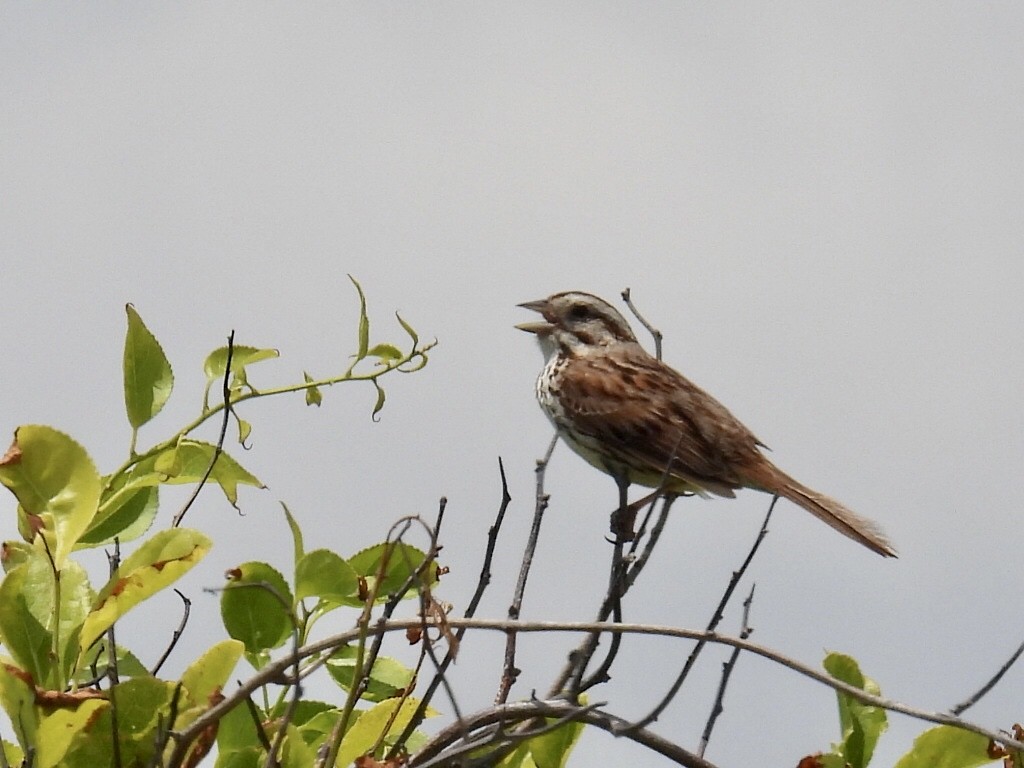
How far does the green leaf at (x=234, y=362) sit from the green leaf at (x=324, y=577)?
0.56 m

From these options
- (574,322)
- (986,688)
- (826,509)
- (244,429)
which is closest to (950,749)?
(986,688)

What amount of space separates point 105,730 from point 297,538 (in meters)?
0.69

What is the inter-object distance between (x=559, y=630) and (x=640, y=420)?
4.66 metres

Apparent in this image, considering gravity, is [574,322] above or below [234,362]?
above

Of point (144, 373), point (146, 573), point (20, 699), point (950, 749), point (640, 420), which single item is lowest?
point (20, 699)

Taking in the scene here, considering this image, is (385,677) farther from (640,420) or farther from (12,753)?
(640,420)

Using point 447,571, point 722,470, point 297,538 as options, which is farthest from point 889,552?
point 297,538

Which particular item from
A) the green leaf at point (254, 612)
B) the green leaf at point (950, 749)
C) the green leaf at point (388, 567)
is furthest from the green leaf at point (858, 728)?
the green leaf at point (254, 612)

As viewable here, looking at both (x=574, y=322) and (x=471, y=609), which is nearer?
(x=471, y=609)

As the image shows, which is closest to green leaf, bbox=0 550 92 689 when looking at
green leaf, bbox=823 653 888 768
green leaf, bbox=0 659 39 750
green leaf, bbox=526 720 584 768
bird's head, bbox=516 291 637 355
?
green leaf, bbox=0 659 39 750

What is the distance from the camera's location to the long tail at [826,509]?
6.04 m

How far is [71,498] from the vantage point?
8.82ft

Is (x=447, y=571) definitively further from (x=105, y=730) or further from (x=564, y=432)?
(x=564, y=432)

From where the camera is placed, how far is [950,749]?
121 inches
